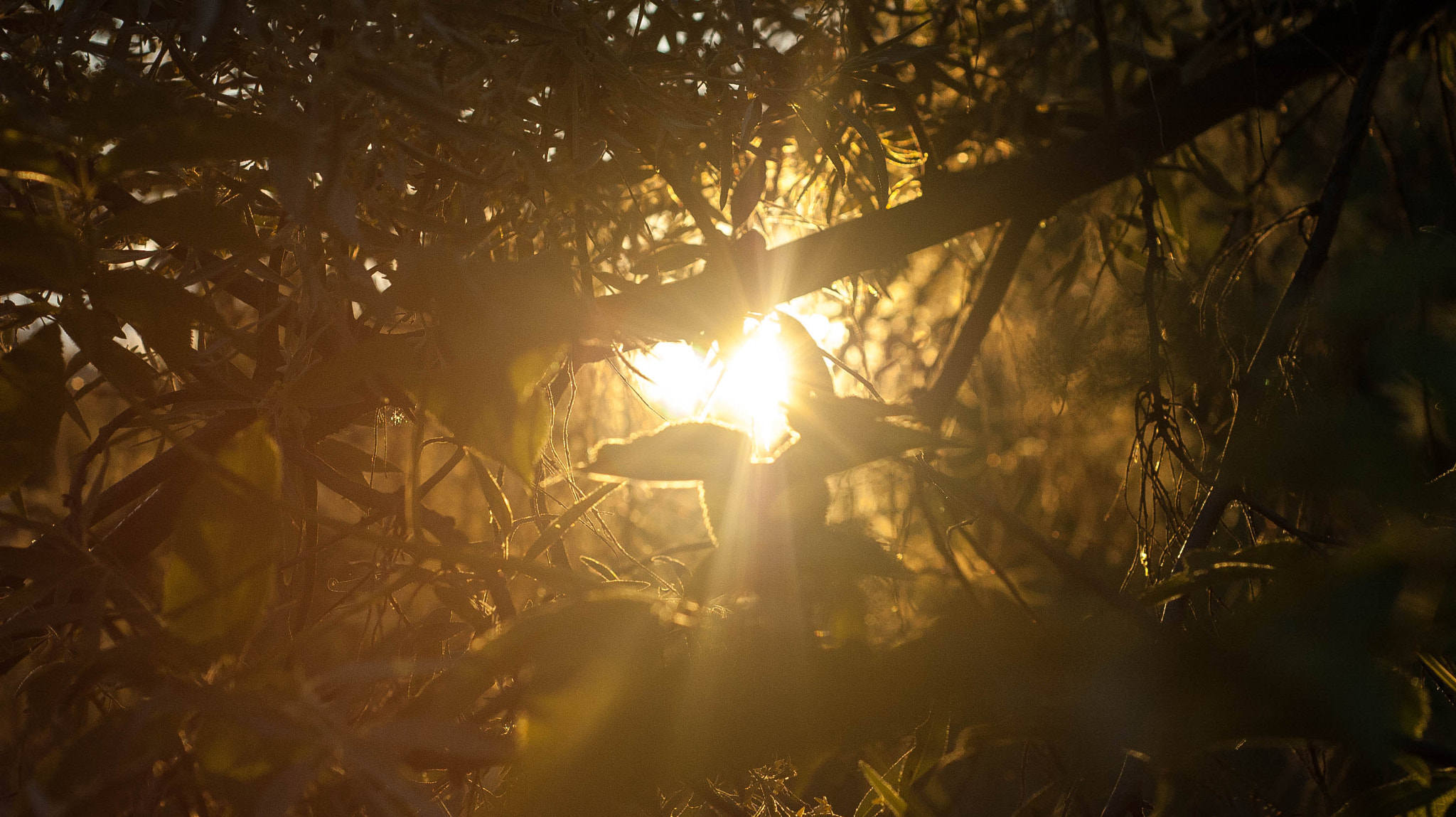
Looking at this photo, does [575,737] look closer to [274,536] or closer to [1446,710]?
[274,536]

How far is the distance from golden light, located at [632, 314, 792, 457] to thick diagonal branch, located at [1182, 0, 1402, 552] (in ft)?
0.48

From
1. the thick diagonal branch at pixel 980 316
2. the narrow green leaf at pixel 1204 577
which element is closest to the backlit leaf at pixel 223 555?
the narrow green leaf at pixel 1204 577

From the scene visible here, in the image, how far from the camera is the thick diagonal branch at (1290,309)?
0.28m

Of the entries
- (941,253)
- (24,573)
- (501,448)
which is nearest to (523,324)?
(501,448)

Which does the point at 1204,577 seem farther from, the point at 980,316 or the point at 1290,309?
the point at 980,316

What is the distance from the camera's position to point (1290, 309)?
34 centimetres

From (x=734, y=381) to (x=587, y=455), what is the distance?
7 cm

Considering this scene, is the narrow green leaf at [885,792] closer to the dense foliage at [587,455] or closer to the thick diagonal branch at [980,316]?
the dense foliage at [587,455]

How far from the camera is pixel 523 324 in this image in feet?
0.72

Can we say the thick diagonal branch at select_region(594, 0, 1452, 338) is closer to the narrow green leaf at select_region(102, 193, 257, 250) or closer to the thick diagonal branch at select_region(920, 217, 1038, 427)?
the thick diagonal branch at select_region(920, 217, 1038, 427)

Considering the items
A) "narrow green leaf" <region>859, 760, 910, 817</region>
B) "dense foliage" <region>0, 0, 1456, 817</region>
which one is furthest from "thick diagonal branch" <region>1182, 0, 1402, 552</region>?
"narrow green leaf" <region>859, 760, 910, 817</region>

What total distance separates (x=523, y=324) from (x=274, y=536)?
3.3 inches

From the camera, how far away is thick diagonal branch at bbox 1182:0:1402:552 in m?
0.28

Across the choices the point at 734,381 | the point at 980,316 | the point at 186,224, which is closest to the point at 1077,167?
the point at 980,316
